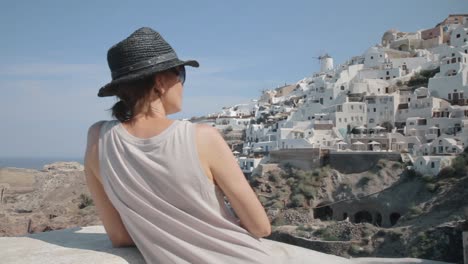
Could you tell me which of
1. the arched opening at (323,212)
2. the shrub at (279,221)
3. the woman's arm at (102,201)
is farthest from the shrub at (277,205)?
the woman's arm at (102,201)

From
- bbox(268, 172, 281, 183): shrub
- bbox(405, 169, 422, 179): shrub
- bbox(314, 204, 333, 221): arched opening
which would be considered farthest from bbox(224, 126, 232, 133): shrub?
bbox(405, 169, 422, 179): shrub

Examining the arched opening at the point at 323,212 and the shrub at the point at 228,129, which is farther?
the shrub at the point at 228,129

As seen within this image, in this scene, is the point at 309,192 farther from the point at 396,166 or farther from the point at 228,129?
the point at 228,129

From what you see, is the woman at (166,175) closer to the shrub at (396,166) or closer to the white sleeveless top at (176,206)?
the white sleeveless top at (176,206)

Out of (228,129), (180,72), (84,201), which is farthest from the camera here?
(228,129)

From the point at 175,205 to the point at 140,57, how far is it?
1.87ft

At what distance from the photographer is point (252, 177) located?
1083 inches

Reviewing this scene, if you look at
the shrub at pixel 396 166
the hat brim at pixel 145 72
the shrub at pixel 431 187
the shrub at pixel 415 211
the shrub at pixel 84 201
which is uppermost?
the hat brim at pixel 145 72

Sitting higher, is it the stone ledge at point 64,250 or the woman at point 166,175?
the woman at point 166,175

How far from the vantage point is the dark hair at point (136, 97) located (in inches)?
69.1

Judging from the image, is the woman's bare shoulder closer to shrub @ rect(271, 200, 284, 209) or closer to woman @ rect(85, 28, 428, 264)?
woman @ rect(85, 28, 428, 264)

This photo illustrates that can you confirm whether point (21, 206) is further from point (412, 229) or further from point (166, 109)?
point (412, 229)

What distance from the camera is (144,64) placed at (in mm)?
1718

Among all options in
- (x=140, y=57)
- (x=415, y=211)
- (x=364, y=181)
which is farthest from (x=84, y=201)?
(x=364, y=181)
